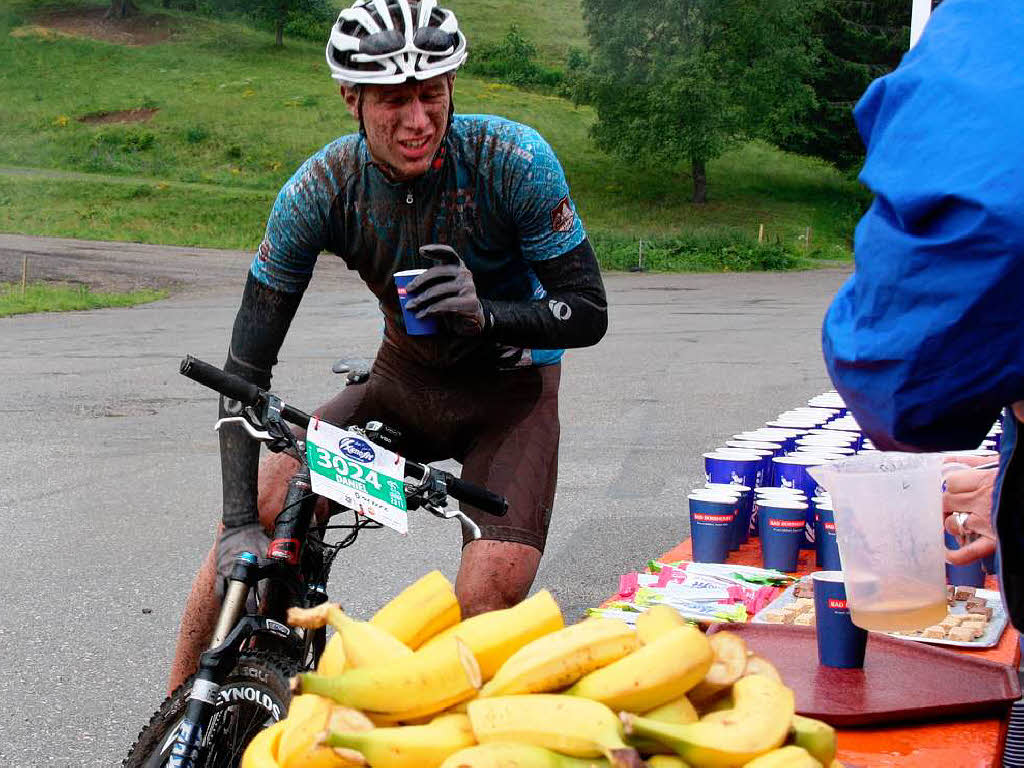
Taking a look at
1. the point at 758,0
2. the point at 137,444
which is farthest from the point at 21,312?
the point at 758,0

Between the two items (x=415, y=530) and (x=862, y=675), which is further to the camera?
(x=415, y=530)

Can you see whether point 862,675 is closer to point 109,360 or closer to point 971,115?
point 971,115

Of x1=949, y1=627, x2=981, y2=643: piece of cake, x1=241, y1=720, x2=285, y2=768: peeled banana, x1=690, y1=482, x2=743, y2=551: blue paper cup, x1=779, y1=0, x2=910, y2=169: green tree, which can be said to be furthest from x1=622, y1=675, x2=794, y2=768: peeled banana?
x1=779, y1=0, x2=910, y2=169: green tree

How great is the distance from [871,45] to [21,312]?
4272 centimetres

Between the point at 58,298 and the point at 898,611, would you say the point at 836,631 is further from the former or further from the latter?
the point at 58,298

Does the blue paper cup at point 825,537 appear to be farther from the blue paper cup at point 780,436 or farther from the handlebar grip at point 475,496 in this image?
the handlebar grip at point 475,496

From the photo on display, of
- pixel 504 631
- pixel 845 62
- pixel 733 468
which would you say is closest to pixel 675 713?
pixel 504 631

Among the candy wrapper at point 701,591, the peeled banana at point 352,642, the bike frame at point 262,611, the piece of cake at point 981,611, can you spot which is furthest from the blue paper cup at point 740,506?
the peeled banana at point 352,642

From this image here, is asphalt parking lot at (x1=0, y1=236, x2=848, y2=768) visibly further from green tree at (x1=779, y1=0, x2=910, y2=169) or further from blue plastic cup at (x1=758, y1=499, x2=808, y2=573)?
green tree at (x1=779, y1=0, x2=910, y2=169)

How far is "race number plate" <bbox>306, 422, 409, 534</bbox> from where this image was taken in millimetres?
2838

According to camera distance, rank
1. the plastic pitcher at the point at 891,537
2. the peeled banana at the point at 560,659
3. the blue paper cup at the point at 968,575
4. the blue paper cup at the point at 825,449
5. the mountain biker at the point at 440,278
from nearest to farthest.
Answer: the peeled banana at the point at 560,659 → the plastic pitcher at the point at 891,537 → the mountain biker at the point at 440,278 → the blue paper cup at the point at 968,575 → the blue paper cup at the point at 825,449

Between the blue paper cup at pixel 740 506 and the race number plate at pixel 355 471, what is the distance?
2063 mm

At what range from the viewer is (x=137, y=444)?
9.90 meters

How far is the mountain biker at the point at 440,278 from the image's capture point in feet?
10.5
